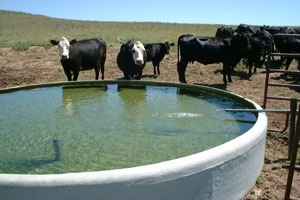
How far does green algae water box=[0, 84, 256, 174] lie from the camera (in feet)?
9.87

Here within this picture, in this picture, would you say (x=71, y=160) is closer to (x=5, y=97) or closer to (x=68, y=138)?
(x=68, y=138)

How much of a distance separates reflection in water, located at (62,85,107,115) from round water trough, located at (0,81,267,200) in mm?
2838

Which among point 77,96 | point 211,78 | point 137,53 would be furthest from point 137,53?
point 211,78

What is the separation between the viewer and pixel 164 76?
1191 centimetres

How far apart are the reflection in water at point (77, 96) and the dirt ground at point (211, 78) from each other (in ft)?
10.5

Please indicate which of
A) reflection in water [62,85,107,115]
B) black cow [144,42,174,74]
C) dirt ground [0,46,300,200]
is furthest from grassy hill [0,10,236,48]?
reflection in water [62,85,107,115]

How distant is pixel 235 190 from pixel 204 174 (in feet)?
1.96

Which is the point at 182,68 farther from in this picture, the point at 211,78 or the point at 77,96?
the point at 77,96

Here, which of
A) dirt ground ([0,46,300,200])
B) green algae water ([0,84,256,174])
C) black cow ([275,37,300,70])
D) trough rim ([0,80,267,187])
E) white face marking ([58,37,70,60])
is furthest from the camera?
black cow ([275,37,300,70])

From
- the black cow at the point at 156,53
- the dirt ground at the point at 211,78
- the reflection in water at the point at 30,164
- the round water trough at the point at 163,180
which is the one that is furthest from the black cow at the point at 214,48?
the reflection in water at the point at 30,164

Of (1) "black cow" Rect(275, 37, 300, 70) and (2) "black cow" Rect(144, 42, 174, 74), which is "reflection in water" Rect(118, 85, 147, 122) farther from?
(1) "black cow" Rect(275, 37, 300, 70)

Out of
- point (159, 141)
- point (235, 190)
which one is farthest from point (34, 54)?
point (235, 190)

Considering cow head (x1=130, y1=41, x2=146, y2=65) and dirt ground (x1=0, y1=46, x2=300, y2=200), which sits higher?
cow head (x1=130, y1=41, x2=146, y2=65)

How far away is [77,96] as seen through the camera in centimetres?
602
